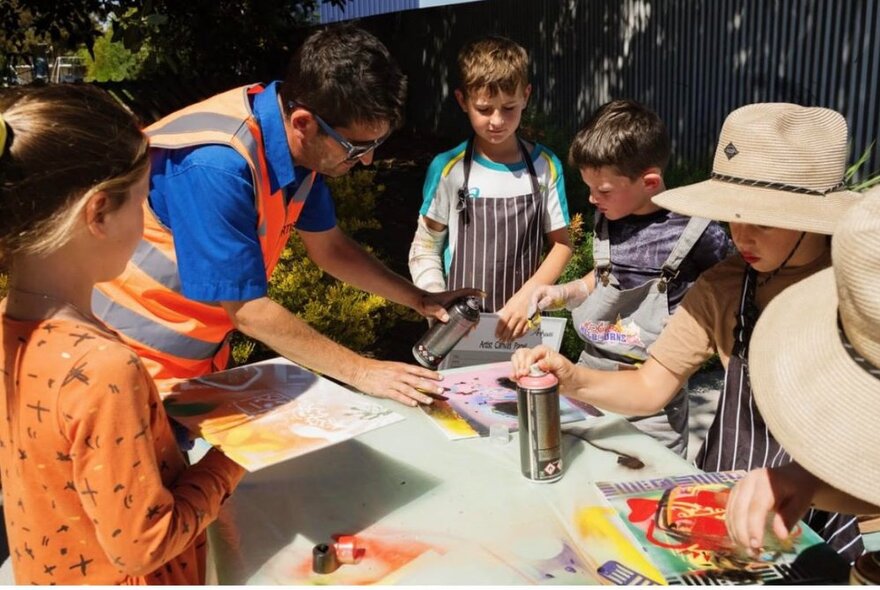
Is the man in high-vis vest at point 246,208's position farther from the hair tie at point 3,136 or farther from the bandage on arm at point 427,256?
the bandage on arm at point 427,256

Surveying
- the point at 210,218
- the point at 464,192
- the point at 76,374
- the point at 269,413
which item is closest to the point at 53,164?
the point at 76,374

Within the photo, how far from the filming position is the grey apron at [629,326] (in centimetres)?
272

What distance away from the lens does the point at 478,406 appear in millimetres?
2439

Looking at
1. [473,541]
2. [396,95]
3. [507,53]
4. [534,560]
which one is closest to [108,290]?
[396,95]

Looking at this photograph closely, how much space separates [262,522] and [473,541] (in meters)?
0.50

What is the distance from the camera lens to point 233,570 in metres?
1.67

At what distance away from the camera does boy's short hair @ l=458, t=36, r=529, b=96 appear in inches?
132

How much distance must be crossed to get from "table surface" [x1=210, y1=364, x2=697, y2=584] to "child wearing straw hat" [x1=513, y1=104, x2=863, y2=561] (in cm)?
16

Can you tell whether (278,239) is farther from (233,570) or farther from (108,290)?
(233,570)

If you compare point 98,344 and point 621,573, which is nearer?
point 98,344

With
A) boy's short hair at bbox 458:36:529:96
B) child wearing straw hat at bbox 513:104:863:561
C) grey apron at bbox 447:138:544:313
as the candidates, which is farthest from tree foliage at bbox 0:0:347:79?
child wearing straw hat at bbox 513:104:863:561

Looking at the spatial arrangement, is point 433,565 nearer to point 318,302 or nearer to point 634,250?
point 634,250

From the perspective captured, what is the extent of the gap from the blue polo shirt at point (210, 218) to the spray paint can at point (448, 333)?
52cm

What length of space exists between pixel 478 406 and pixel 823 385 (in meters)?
1.36
